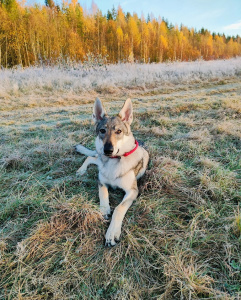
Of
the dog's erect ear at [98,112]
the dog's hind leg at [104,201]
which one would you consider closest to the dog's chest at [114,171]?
the dog's hind leg at [104,201]

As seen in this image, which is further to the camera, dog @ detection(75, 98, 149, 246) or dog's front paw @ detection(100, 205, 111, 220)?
dog @ detection(75, 98, 149, 246)

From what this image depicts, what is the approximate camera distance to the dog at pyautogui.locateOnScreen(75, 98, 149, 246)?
2.44m

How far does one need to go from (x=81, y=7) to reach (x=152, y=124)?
28.6 m

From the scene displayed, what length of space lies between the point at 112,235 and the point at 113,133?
131 centimetres

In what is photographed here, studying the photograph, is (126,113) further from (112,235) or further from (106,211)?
(112,235)

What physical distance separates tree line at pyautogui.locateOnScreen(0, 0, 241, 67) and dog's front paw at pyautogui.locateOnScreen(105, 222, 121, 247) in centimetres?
1450

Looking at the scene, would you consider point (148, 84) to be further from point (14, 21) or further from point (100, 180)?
point (14, 21)

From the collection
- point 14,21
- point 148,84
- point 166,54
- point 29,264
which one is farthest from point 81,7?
point 29,264

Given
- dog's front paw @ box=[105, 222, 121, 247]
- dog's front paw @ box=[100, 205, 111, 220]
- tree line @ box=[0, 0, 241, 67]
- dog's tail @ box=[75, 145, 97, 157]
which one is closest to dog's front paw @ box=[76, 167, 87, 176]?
dog's tail @ box=[75, 145, 97, 157]

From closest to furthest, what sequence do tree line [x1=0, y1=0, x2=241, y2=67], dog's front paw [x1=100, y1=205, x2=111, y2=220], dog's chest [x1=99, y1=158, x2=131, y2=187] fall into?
1. dog's front paw [x1=100, y1=205, x2=111, y2=220]
2. dog's chest [x1=99, y1=158, x2=131, y2=187]
3. tree line [x1=0, y1=0, x2=241, y2=67]

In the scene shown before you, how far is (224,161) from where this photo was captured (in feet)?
10.8

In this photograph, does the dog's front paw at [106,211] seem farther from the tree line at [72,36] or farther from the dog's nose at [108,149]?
the tree line at [72,36]

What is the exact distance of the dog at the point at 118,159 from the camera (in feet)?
8.02

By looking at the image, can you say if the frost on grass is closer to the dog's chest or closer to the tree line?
the tree line
